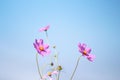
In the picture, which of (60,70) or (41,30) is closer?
(60,70)

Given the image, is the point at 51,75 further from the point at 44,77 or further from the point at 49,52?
the point at 49,52

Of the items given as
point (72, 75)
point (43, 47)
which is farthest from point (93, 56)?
point (43, 47)

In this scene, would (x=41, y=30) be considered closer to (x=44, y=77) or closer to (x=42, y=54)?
(x=42, y=54)

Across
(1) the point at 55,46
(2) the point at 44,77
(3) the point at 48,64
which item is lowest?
(2) the point at 44,77

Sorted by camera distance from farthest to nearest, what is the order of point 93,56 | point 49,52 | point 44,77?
point 93,56, point 49,52, point 44,77

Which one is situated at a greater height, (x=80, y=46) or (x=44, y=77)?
(x=80, y=46)

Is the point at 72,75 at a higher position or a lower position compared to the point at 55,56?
lower

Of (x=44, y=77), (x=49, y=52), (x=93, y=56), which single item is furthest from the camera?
(x=93, y=56)

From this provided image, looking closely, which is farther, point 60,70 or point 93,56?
point 93,56

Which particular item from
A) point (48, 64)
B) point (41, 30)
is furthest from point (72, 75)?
point (41, 30)
